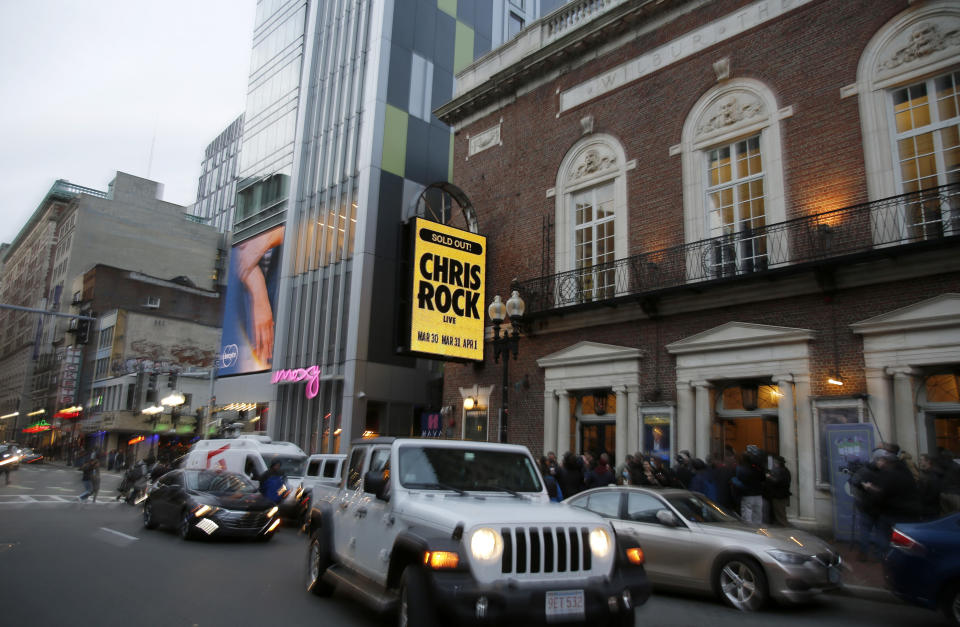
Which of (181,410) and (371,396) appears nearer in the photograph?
(371,396)

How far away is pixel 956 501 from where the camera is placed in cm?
1114

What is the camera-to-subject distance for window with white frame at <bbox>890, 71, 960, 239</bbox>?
42.5 ft

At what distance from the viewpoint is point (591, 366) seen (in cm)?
1831

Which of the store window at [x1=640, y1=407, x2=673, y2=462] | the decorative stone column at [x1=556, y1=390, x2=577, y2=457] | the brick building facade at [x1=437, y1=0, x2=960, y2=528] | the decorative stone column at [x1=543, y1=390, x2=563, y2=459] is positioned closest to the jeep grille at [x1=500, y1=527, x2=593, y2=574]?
the brick building facade at [x1=437, y1=0, x2=960, y2=528]

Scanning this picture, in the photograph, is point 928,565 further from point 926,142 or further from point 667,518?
point 926,142

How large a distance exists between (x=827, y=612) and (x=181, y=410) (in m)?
55.9

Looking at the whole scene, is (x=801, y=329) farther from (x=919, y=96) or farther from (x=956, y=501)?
(x=919, y=96)

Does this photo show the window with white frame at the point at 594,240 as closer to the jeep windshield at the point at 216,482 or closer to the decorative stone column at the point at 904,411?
the decorative stone column at the point at 904,411

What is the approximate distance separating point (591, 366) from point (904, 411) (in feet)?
24.9

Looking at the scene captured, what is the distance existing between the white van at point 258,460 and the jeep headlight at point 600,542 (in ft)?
39.6

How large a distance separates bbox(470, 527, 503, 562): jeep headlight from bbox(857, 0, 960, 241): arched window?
1147cm

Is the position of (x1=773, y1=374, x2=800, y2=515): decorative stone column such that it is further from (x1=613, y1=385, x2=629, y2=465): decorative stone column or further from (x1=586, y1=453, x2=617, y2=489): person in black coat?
(x1=613, y1=385, x2=629, y2=465): decorative stone column

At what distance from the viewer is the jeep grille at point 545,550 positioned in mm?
5137

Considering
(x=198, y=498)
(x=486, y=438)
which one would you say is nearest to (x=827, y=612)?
(x=198, y=498)
